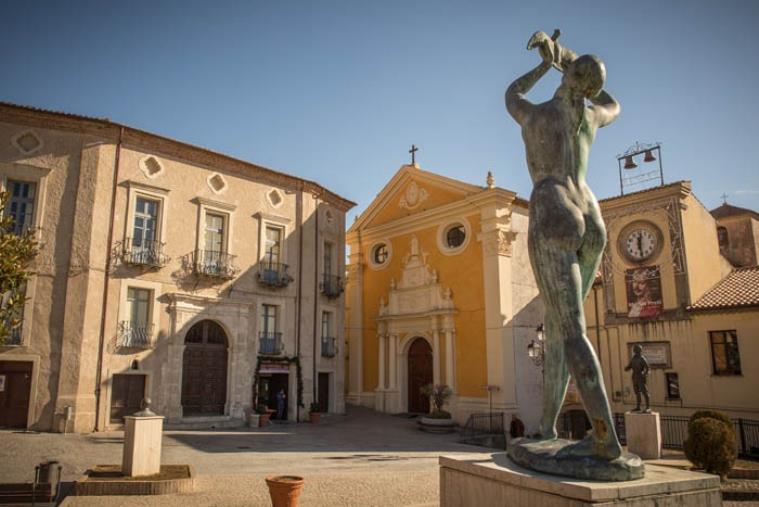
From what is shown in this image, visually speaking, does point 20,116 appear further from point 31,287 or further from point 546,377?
point 546,377

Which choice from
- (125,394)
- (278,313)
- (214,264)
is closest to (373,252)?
(278,313)

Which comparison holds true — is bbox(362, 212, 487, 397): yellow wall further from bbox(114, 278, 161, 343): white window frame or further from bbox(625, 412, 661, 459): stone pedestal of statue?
bbox(114, 278, 161, 343): white window frame

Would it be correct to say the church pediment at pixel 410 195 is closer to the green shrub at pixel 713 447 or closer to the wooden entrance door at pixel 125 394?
the wooden entrance door at pixel 125 394

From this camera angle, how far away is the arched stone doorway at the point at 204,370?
20688mm

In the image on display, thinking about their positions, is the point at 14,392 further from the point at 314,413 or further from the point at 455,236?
the point at 455,236

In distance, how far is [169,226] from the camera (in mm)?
20922

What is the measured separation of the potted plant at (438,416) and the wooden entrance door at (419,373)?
259 centimetres

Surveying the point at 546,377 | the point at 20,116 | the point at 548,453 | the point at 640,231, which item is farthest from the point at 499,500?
the point at 640,231

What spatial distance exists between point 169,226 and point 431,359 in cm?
1341

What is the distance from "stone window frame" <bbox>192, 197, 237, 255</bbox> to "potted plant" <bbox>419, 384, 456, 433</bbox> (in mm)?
10407

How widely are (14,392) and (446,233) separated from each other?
18448mm

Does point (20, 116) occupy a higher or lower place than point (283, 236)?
higher

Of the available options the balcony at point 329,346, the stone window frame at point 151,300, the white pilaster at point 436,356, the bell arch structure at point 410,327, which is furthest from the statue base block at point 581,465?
the balcony at point 329,346

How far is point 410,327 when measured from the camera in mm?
27062
